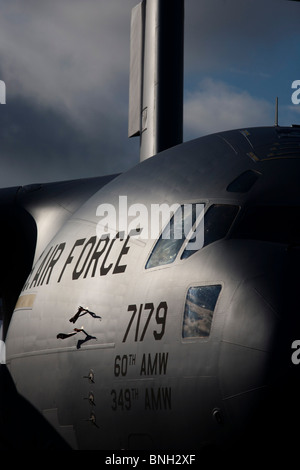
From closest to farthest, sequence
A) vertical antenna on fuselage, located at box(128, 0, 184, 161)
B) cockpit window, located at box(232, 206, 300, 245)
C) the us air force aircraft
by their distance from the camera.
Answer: the us air force aircraft < cockpit window, located at box(232, 206, 300, 245) < vertical antenna on fuselage, located at box(128, 0, 184, 161)

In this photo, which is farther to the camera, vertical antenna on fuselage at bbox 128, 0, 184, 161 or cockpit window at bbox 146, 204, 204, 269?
vertical antenna on fuselage at bbox 128, 0, 184, 161

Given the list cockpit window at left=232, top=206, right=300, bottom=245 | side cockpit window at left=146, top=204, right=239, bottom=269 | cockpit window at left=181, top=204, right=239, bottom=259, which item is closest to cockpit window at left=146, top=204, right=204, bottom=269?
side cockpit window at left=146, top=204, right=239, bottom=269

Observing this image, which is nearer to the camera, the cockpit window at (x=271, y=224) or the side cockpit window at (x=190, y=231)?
the cockpit window at (x=271, y=224)

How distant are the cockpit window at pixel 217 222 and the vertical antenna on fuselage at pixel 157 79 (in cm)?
764

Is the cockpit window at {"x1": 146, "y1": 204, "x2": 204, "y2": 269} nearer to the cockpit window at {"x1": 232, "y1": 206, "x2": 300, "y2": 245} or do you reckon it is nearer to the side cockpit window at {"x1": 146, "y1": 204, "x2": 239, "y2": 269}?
the side cockpit window at {"x1": 146, "y1": 204, "x2": 239, "y2": 269}

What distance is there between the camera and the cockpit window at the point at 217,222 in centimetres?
602

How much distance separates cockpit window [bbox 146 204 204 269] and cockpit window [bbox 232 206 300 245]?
1.62ft

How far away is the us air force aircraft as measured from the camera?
5.20 meters

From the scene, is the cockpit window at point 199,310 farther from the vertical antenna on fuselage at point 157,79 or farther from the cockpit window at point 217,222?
the vertical antenna on fuselage at point 157,79

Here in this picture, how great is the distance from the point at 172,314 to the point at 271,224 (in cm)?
100

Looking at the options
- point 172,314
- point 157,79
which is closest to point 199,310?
point 172,314

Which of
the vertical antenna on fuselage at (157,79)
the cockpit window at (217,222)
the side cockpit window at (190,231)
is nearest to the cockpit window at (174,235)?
the side cockpit window at (190,231)

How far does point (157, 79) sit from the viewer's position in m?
14.2
